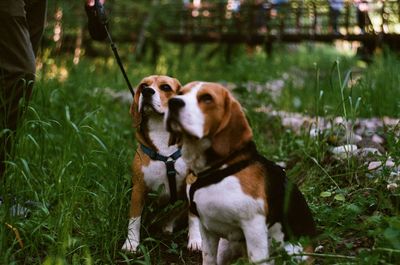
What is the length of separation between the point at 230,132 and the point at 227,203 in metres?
0.31

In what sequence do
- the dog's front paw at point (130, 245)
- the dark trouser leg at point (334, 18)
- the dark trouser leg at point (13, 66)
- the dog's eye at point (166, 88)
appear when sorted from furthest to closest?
the dark trouser leg at point (334, 18)
the dark trouser leg at point (13, 66)
the dog's eye at point (166, 88)
the dog's front paw at point (130, 245)

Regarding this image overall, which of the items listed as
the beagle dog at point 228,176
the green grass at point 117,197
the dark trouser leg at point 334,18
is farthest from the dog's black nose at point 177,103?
the dark trouser leg at point 334,18

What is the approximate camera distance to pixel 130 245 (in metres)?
3.11

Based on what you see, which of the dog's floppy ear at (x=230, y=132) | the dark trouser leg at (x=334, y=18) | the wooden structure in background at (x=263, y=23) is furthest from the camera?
the dark trouser leg at (x=334, y=18)

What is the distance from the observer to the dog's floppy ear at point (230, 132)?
237 cm

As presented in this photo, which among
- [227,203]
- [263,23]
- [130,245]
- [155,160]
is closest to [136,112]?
[155,160]

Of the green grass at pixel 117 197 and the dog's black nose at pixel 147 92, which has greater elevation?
the dog's black nose at pixel 147 92

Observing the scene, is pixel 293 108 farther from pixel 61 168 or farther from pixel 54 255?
pixel 54 255

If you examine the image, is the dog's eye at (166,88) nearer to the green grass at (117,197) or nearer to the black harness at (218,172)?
the green grass at (117,197)

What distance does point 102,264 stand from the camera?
9.62ft

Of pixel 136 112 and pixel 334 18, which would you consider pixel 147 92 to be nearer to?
pixel 136 112

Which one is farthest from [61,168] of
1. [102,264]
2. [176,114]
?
[176,114]

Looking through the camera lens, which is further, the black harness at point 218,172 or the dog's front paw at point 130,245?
the dog's front paw at point 130,245

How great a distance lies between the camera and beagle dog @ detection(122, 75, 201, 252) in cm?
326
